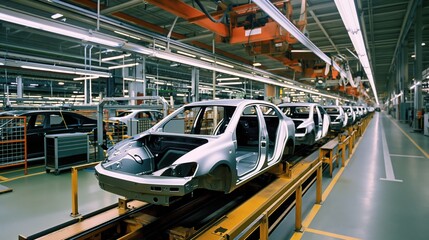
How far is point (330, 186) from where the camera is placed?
466 centimetres

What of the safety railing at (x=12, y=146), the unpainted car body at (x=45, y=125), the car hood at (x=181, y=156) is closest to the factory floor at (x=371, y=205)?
the car hood at (x=181, y=156)

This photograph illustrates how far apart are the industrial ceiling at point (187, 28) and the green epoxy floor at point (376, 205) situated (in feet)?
10.9

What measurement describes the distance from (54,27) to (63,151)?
2742mm

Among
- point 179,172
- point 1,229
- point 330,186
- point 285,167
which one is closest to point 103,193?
point 1,229

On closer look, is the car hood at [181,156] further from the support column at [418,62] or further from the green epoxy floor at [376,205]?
the support column at [418,62]

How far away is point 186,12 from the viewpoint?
4.10 m

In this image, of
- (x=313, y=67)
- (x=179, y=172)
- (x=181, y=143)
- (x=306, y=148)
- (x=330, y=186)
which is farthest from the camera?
(x=313, y=67)

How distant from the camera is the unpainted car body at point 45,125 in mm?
6078

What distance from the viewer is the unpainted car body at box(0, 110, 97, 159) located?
608 cm

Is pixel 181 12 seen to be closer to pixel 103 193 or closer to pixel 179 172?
pixel 179 172

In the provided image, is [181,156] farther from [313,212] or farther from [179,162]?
[313,212]

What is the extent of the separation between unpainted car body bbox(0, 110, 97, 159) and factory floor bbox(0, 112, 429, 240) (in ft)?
1.71

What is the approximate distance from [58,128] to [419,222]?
756 centimetres

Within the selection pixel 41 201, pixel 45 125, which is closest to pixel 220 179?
pixel 41 201
